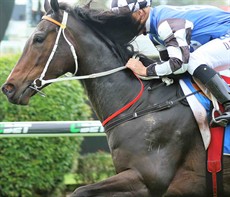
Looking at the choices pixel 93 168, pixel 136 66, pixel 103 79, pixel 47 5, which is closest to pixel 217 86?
pixel 136 66

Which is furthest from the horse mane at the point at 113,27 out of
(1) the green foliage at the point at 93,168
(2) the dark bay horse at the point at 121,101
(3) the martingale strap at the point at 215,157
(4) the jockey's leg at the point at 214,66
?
(1) the green foliage at the point at 93,168

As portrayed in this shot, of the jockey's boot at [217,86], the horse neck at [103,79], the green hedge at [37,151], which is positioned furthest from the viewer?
the green hedge at [37,151]

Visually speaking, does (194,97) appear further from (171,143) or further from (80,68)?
(80,68)

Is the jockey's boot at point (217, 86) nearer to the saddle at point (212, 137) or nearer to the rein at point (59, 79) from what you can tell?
the saddle at point (212, 137)

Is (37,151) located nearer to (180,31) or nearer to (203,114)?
(203,114)

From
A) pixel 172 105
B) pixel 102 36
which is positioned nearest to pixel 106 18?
pixel 102 36

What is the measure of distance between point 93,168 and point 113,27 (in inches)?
140

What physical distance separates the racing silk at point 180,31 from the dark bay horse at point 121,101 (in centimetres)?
19

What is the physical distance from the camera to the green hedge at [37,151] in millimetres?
7121

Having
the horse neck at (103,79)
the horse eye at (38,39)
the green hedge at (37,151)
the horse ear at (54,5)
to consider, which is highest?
the horse ear at (54,5)

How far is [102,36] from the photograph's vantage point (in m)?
4.82

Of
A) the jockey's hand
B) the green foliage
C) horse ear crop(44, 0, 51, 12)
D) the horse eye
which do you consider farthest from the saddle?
the green foliage

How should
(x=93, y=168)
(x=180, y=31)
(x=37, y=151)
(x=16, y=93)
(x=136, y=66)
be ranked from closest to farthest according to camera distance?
(x=180, y=31) < (x=16, y=93) < (x=136, y=66) < (x=37, y=151) < (x=93, y=168)

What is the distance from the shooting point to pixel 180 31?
4461 millimetres
